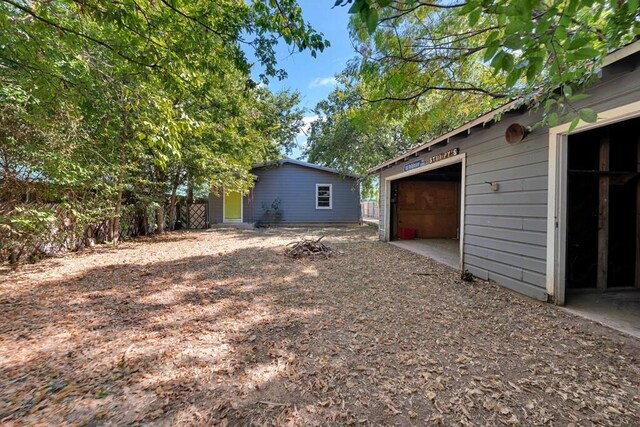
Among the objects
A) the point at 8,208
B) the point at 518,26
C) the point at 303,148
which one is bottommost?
the point at 8,208

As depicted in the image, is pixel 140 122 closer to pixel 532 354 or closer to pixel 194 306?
pixel 194 306

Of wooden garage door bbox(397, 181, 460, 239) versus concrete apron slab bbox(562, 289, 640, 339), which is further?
wooden garage door bbox(397, 181, 460, 239)

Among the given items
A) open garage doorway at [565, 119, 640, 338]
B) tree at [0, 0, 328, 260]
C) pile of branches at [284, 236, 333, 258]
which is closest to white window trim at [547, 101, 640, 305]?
open garage doorway at [565, 119, 640, 338]

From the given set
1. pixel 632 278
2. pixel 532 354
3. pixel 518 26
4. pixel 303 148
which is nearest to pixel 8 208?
pixel 518 26

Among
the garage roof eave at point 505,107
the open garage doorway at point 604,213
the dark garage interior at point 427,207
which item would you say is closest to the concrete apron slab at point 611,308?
the open garage doorway at point 604,213

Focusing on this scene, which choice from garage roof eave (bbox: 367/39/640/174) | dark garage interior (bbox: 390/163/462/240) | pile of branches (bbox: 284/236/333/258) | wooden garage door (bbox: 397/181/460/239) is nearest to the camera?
garage roof eave (bbox: 367/39/640/174)

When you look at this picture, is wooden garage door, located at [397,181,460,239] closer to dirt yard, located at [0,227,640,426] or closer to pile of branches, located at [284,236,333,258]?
pile of branches, located at [284,236,333,258]

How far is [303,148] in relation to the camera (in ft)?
75.3

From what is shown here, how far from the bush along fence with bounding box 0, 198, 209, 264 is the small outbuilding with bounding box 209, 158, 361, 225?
461 centimetres

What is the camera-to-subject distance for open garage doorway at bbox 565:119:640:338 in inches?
155

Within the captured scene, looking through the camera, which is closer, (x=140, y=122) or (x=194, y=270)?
(x=140, y=122)

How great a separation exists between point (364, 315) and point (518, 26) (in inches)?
113

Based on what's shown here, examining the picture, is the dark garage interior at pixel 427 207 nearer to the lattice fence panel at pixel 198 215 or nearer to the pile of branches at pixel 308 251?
the pile of branches at pixel 308 251

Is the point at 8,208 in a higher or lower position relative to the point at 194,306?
higher
